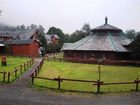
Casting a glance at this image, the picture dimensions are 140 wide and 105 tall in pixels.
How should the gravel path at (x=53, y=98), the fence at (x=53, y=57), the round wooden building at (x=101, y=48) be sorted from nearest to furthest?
the gravel path at (x=53, y=98) < the round wooden building at (x=101, y=48) < the fence at (x=53, y=57)

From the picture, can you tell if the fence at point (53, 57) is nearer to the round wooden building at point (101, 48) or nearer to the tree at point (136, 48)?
the round wooden building at point (101, 48)

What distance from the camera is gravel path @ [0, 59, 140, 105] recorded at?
59.0 feet

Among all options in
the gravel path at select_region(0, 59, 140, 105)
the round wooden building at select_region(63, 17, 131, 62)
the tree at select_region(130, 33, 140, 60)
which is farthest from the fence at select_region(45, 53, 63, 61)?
the gravel path at select_region(0, 59, 140, 105)

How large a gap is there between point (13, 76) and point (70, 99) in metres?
11.2

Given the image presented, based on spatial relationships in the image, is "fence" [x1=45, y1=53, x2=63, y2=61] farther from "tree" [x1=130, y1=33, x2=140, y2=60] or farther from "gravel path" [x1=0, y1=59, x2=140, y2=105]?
"gravel path" [x1=0, y1=59, x2=140, y2=105]

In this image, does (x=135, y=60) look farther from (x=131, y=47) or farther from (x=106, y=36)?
(x=106, y=36)

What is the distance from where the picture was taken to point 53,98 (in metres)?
19.3

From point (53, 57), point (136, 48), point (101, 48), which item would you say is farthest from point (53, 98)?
point (53, 57)

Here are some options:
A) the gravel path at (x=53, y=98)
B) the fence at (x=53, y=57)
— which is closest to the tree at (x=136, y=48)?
the fence at (x=53, y=57)

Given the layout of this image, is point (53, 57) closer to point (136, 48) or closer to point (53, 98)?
point (136, 48)

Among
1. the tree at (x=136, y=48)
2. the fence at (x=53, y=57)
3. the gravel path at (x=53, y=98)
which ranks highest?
the tree at (x=136, y=48)

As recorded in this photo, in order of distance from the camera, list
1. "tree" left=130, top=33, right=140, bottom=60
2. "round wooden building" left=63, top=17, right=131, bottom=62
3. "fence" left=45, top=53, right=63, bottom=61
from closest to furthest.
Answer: "tree" left=130, top=33, right=140, bottom=60, "round wooden building" left=63, top=17, right=131, bottom=62, "fence" left=45, top=53, right=63, bottom=61

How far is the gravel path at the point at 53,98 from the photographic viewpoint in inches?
707

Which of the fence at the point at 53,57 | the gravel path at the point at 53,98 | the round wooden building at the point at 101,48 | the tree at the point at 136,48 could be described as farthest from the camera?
the fence at the point at 53,57
